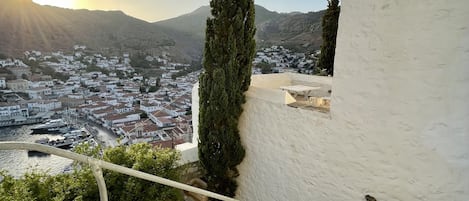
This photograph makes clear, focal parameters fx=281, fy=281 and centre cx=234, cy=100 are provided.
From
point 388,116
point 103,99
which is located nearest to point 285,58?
point 103,99

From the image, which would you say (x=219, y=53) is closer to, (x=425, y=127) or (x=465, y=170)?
(x=425, y=127)

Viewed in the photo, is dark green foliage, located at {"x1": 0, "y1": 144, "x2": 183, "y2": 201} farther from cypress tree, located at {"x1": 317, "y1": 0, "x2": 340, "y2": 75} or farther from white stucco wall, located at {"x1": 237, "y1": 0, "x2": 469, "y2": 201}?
cypress tree, located at {"x1": 317, "y1": 0, "x2": 340, "y2": 75}

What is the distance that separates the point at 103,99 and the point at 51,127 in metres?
4.77

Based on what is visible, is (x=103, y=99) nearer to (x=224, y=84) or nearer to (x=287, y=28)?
(x=224, y=84)

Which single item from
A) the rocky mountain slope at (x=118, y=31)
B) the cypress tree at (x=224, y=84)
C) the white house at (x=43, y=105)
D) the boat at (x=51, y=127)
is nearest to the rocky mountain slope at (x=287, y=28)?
the rocky mountain slope at (x=118, y=31)

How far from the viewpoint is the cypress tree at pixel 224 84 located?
17.7 feet

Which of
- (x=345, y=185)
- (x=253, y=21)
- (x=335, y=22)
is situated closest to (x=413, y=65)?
(x=345, y=185)

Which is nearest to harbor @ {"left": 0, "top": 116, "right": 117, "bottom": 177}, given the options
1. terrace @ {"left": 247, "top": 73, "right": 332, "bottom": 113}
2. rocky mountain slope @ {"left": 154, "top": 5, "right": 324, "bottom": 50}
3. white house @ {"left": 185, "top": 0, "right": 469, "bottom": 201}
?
terrace @ {"left": 247, "top": 73, "right": 332, "bottom": 113}

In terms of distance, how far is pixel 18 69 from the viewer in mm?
10031

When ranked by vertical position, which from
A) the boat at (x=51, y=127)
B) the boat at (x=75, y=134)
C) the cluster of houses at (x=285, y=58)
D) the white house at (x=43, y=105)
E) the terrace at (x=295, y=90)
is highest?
the cluster of houses at (x=285, y=58)

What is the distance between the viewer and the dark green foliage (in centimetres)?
349

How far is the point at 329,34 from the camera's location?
9703 millimetres

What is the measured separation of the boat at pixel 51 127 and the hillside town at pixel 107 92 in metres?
0.38

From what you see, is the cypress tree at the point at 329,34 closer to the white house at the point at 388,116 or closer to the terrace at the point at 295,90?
the terrace at the point at 295,90
